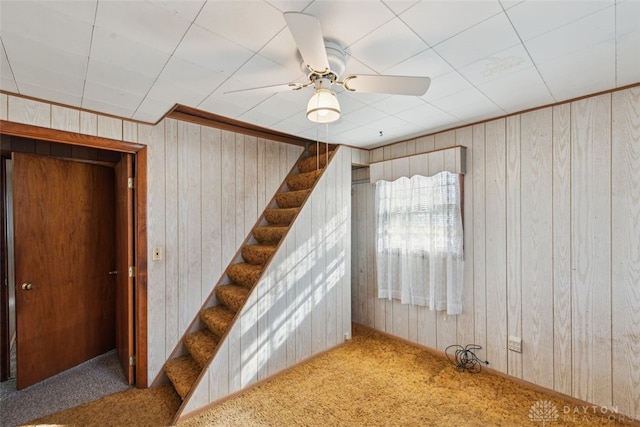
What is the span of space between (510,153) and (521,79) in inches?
32.6

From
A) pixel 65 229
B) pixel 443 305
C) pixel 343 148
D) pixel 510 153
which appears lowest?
pixel 443 305

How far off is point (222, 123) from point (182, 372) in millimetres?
2276

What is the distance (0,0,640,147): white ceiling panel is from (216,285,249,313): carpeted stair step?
5.28 ft

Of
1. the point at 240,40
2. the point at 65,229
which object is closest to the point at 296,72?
the point at 240,40

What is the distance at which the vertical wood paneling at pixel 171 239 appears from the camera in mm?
2600

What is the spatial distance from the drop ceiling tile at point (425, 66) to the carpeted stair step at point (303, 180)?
159cm

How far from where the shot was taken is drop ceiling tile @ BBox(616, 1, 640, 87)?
122cm

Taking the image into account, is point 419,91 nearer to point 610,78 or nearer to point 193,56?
point 193,56

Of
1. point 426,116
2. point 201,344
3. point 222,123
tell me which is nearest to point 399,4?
point 426,116

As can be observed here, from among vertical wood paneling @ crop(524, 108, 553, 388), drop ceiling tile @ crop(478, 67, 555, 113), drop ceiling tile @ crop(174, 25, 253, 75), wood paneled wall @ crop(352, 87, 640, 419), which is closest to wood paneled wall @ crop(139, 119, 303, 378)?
drop ceiling tile @ crop(174, 25, 253, 75)

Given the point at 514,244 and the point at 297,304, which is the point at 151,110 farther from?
the point at 514,244

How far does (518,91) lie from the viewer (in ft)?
6.65

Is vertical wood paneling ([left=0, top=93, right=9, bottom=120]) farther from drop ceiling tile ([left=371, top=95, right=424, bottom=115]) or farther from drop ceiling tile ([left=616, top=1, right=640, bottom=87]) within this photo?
drop ceiling tile ([left=616, top=1, right=640, bottom=87])

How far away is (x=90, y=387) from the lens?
2477 mm
